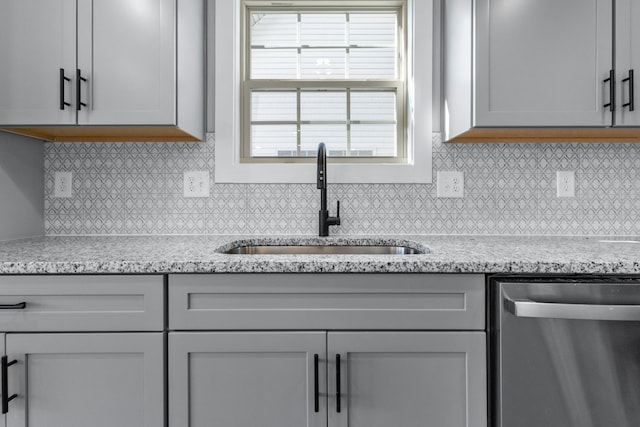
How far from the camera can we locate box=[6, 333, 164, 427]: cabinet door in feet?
3.63

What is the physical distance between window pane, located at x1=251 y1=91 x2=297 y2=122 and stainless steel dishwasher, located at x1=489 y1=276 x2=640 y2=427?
1328mm

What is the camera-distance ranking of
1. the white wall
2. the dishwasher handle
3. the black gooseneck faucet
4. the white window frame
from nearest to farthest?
1. the dishwasher handle
2. the white wall
3. the black gooseneck faucet
4. the white window frame

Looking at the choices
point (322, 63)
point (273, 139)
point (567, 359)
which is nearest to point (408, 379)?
point (567, 359)

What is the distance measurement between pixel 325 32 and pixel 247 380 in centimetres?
165

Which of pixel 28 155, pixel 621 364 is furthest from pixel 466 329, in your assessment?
pixel 28 155

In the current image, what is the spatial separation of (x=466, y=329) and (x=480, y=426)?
0.28 meters

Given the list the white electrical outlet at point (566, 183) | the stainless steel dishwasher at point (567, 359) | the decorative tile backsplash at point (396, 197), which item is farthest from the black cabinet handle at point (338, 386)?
the white electrical outlet at point (566, 183)

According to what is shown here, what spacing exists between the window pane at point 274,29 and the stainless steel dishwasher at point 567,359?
5.12 feet

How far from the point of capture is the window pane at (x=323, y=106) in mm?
1981

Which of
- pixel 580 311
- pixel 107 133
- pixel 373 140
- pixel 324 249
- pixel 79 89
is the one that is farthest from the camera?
pixel 373 140

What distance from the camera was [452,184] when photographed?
6.01 feet

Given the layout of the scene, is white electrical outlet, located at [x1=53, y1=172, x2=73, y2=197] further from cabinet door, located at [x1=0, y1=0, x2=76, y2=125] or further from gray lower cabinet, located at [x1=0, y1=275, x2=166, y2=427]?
gray lower cabinet, located at [x1=0, y1=275, x2=166, y2=427]

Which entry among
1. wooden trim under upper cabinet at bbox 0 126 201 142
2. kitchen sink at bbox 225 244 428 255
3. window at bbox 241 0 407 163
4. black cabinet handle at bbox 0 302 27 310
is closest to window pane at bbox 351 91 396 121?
window at bbox 241 0 407 163

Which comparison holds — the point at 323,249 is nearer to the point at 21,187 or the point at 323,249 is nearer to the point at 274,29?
the point at 274,29
